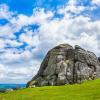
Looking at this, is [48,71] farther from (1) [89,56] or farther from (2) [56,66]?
(1) [89,56]

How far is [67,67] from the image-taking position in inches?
5108

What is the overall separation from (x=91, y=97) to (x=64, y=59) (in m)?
63.0

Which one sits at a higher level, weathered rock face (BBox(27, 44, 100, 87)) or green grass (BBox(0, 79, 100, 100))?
weathered rock face (BBox(27, 44, 100, 87))

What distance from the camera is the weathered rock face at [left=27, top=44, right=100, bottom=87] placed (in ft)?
414

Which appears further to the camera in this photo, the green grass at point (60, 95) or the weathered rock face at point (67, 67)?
the weathered rock face at point (67, 67)

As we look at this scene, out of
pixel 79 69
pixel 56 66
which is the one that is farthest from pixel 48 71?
pixel 79 69

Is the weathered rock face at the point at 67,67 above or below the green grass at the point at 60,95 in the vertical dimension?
above

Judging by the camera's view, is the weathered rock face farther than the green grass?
Yes

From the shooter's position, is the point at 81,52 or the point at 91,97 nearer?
the point at 91,97

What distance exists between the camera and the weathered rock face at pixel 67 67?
126m

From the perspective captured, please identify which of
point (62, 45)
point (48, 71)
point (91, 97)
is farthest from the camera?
point (62, 45)

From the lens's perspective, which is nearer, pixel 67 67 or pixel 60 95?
pixel 60 95

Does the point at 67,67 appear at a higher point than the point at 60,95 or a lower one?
higher

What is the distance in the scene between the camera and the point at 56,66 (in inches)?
5153
